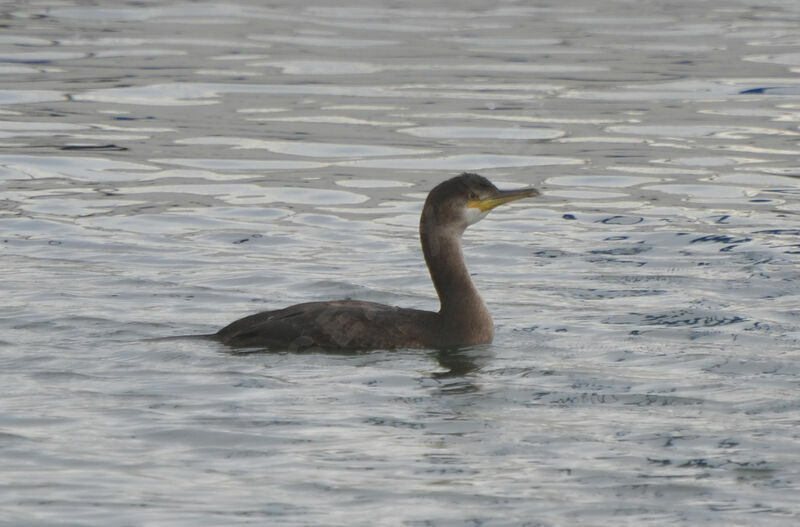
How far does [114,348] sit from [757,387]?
3.86 metres

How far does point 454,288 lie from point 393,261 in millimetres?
→ 2847

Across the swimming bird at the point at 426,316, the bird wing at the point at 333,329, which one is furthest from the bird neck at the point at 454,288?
the bird wing at the point at 333,329

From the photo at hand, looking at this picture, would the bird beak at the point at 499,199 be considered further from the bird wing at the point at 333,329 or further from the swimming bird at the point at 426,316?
the bird wing at the point at 333,329

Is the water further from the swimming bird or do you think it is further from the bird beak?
the bird beak

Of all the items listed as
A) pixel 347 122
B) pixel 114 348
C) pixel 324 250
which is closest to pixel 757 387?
pixel 114 348

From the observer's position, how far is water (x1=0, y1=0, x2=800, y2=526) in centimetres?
739

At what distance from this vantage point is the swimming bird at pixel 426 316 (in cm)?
995

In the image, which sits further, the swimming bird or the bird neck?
the bird neck

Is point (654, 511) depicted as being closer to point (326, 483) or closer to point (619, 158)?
point (326, 483)

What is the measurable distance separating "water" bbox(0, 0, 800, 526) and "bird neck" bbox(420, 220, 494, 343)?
0.21 meters

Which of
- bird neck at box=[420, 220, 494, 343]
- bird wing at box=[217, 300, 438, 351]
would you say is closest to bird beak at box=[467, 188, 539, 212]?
bird neck at box=[420, 220, 494, 343]

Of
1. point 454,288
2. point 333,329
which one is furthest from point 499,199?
point 333,329

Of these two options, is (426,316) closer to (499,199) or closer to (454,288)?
(454,288)

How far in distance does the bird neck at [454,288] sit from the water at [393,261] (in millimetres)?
213
